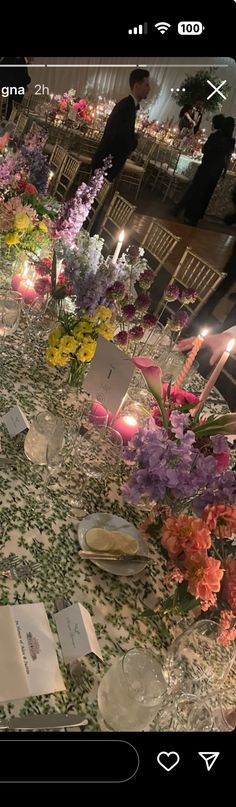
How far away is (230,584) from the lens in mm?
875

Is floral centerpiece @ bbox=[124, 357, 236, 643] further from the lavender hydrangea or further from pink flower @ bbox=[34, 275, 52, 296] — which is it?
pink flower @ bbox=[34, 275, 52, 296]

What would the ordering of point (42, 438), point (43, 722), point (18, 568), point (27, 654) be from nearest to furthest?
point (43, 722), point (27, 654), point (18, 568), point (42, 438)

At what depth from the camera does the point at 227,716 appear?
2.88ft

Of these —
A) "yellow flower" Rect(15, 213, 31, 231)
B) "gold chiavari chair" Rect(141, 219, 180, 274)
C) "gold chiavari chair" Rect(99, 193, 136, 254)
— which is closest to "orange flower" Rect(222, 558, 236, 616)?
"yellow flower" Rect(15, 213, 31, 231)

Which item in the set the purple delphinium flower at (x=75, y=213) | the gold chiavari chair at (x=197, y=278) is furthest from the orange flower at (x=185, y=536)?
the gold chiavari chair at (x=197, y=278)

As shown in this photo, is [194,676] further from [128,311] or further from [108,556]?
[128,311]

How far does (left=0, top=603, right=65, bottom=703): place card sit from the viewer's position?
2.80 feet

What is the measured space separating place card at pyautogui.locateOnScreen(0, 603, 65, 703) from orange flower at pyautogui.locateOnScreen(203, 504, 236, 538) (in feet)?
1.14

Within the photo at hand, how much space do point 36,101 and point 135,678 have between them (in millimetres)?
9531

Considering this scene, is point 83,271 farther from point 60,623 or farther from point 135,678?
point 135,678

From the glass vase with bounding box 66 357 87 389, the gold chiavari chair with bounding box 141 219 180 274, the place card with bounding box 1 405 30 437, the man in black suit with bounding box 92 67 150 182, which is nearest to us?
the place card with bounding box 1 405 30 437

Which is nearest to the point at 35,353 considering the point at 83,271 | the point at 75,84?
the point at 83,271
